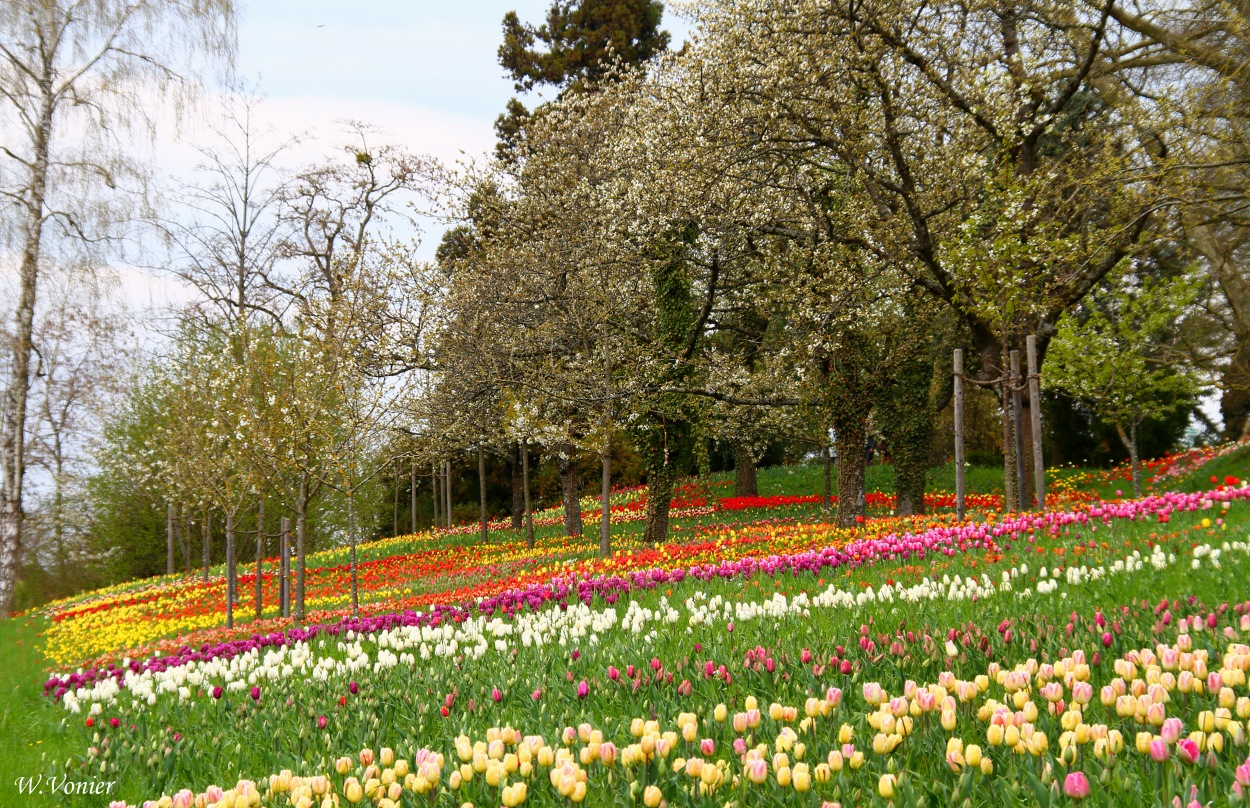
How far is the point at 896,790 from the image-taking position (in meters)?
2.71

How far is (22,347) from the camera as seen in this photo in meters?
19.3

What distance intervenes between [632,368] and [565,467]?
4.78 metres

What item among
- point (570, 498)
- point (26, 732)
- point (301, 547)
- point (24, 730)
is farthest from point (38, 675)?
point (570, 498)

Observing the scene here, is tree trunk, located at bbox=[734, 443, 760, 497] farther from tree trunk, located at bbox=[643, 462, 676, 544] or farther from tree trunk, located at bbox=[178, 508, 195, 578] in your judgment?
tree trunk, located at bbox=[178, 508, 195, 578]

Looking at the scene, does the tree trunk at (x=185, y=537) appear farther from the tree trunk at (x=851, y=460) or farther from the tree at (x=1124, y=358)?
the tree at (x=1124, y=358)

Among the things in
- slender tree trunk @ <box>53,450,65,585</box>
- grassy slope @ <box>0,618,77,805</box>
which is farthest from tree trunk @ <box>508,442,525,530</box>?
slender tree trunk @ <box>53,450,65,585</box>

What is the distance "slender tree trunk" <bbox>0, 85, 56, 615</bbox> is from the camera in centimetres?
1933

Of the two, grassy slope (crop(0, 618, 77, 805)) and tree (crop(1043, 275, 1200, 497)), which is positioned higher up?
tree (crop(1043, 275, 1200, 497))

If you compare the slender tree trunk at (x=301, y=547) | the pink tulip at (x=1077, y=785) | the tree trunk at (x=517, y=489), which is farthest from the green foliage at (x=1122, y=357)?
the pink tulip at (x=1077, y=785)

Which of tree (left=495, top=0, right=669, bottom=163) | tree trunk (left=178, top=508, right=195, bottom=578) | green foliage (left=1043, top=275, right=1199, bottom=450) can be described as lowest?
tree trunk (left=178, top=508, right=195, bottom=578)

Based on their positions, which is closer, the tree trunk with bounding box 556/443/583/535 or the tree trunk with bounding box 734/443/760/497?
the tree trunk with bounding box 556/443/583/535

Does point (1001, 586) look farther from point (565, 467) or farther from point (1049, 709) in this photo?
point (565, 467)

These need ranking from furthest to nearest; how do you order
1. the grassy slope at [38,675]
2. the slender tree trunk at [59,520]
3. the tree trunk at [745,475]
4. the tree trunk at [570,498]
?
the slender tree trunk at [59,520] → the tree trunk at [745,475] → the tree trunk at [570,498] → the grassy slope at [38,675]

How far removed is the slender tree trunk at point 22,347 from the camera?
19328mm
